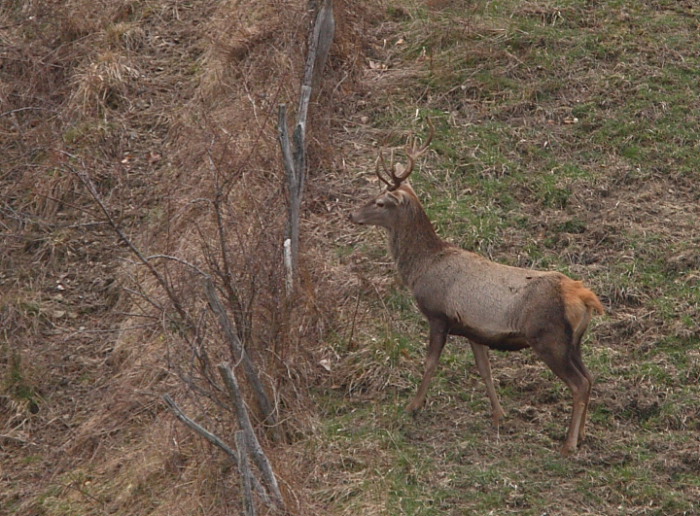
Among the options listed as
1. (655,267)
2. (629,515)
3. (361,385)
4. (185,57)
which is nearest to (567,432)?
(629,515)

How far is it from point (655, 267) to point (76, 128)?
19.7 ft

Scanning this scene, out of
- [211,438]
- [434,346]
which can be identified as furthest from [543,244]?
[211,438]

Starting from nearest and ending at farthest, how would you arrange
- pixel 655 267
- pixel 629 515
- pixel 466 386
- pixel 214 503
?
pixel 629 515 → pixel 214 503 → pixel 466 386 → pixel 655 267

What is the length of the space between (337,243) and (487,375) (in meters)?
2.52

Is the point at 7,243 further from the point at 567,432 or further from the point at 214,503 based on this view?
the point at 567,432

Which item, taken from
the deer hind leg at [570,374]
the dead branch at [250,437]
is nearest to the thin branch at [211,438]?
the dead branch at [250,437]

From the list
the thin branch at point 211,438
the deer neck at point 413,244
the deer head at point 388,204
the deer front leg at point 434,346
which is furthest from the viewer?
the deer head at point 388,204

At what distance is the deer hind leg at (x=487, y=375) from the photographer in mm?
8116

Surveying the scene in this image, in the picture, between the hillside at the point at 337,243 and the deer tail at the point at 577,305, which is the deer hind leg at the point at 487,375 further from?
the deer tail at the point at 577,305

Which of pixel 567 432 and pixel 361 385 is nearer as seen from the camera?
pixel 567 432

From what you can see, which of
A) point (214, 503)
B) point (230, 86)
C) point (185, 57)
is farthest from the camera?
point (185, 57)

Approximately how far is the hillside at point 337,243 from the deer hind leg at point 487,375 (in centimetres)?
11

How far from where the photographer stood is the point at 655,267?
31.2 ft

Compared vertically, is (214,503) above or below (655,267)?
below
